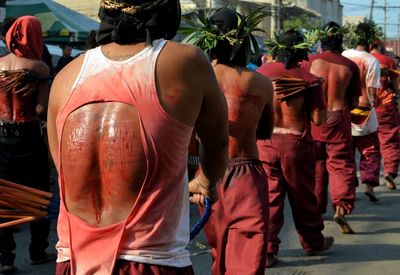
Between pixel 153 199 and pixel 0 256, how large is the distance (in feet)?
13.3

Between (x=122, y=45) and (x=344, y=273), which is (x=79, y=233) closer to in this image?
(x=122, y=45)

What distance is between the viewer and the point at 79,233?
8.12 ft

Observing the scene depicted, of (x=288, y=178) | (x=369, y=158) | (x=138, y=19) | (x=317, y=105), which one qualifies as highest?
(x=138, y=19)

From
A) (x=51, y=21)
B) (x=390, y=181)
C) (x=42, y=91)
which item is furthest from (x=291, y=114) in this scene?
(x=51, y=21)

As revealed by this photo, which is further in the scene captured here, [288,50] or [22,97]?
[288,50]

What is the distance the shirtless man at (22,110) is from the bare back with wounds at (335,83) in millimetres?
3089

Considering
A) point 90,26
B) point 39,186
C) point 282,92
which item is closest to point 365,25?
point 282,92

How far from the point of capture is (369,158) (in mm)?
9312

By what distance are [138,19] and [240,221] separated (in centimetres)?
253

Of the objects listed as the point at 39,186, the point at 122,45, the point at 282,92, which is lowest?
the point at 39,186

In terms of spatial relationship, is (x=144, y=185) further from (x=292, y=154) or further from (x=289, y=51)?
(x=289, y=51)

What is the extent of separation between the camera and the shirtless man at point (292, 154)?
6227 mm

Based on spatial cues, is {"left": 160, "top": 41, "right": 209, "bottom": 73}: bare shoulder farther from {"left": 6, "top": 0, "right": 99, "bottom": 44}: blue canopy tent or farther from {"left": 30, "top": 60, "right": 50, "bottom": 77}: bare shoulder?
{"left": 6, "top": 0, "right": 99, "bottom": 44}: blue canopy tent

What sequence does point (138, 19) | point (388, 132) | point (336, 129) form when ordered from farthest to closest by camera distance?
point (388, 132), point (336, 129), point (138, 19)
